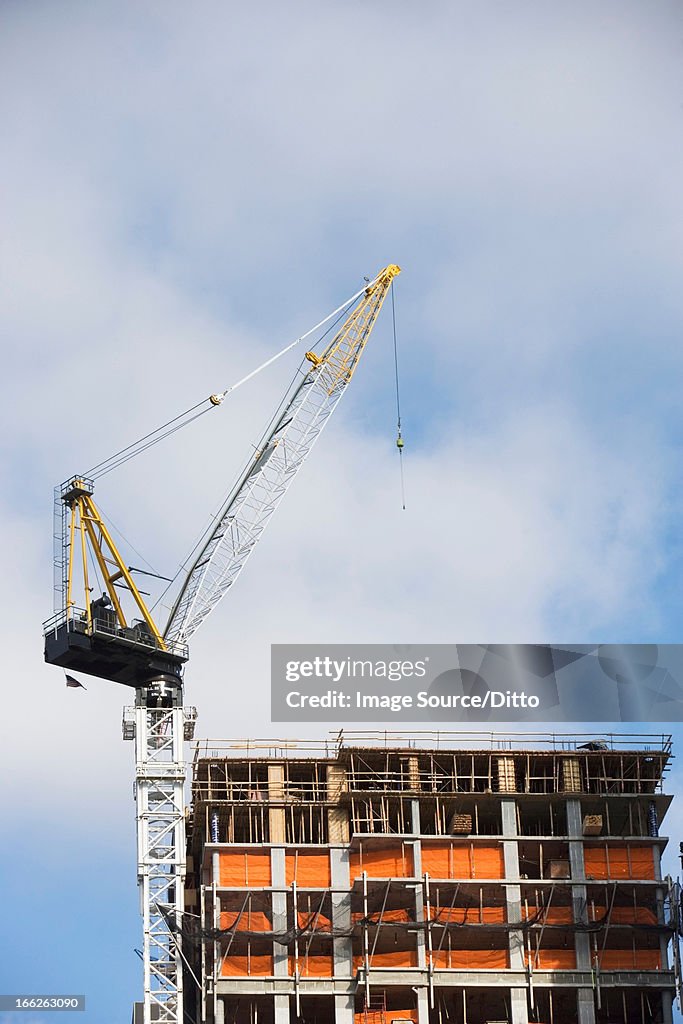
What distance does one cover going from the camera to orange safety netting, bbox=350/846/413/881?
149 meters

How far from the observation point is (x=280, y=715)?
156125 mm

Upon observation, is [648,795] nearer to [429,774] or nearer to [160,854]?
[429,774]

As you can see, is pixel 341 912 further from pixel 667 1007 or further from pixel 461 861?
pixel 667 1007

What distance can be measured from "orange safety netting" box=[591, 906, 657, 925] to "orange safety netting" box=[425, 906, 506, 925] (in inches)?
270

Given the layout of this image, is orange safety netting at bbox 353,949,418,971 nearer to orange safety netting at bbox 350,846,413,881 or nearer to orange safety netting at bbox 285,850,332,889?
orange safety netting at bbox 350,846,413,881

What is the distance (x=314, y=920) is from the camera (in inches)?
5787

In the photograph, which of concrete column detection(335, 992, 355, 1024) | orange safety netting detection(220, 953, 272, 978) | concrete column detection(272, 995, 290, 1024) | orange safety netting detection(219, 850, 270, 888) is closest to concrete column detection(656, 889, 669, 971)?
concrete column detection(335, 992, 355, 1024)

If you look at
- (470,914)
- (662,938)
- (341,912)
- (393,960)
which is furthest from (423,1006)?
(662,938)

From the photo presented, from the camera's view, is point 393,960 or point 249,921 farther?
point 393,960

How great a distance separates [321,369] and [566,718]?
38180mm

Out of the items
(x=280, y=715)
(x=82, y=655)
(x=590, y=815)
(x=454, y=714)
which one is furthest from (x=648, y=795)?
(x=82, y=655)

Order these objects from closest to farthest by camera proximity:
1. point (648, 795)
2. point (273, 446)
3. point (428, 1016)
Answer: point (428, 1016) < point (648, 795) < point (273, 446)

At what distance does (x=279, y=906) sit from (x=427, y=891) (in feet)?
34.3

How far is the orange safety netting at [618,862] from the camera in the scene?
498 feet
